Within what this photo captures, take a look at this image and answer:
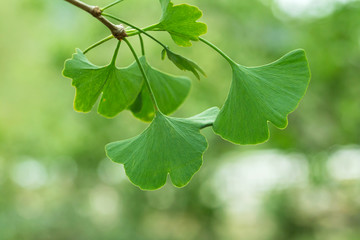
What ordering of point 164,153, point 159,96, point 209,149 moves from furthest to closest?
point 209,149, point 159,96, point 164,153

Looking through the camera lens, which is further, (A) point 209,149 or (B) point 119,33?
(A) point 209,149

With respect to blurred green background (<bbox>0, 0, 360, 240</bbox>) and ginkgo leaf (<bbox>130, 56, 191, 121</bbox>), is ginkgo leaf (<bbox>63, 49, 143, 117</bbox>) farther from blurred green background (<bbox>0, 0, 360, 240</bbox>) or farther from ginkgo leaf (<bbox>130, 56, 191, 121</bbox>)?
blurred green background (<bbox>0, 0, 360, 240</bbox>)

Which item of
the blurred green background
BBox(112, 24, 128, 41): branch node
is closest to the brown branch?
BBox(112, 24, 128, 41): branch node

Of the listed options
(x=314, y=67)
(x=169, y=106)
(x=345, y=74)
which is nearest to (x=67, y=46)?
(x=314, y=67)

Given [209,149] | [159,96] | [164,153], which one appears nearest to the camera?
[164,153]

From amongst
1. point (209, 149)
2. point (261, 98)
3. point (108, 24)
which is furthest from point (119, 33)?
point (209, 149)

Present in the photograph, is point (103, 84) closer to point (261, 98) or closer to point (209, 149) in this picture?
point (261, 98)
